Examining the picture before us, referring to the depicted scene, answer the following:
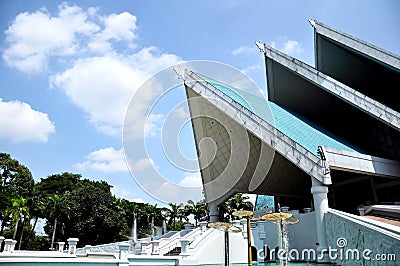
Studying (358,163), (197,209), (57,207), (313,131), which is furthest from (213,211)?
(57,207)

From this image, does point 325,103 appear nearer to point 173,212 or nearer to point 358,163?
point 358,163

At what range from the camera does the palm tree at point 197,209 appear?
1662 inches

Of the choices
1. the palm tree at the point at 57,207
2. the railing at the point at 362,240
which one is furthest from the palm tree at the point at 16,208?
the railing at the point at 362,240

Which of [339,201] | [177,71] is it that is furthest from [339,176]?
[177,71]

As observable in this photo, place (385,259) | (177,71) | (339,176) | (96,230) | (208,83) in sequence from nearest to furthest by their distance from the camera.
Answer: (385,259) → (208,83) → (177,71) → (339,176) → (96,230)

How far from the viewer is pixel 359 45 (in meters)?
20.3

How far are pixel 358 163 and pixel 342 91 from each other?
13.9 ft

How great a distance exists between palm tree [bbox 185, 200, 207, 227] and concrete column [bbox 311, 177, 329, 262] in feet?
88.4

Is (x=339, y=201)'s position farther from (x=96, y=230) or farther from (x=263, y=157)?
(x=96, y=230)

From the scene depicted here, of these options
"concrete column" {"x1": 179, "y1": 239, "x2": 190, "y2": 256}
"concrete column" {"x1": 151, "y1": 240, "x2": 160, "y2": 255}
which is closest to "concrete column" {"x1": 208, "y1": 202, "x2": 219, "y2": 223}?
"concrete column" {"x1": 151, "y1": 240, "x2": 160, "y2": 255}

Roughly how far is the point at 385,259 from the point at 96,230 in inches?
1255

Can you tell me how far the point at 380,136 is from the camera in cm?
2400

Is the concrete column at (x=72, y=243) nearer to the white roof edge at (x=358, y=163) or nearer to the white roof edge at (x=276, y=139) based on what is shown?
the white roof edge at (x=276, y=139)

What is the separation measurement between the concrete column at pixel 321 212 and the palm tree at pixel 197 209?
2695cm
